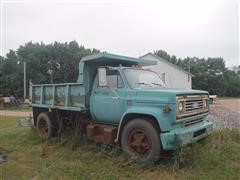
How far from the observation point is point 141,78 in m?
6.41

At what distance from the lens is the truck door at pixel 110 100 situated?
6.05 metres

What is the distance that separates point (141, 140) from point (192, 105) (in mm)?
1375

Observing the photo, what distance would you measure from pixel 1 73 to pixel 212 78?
147ft

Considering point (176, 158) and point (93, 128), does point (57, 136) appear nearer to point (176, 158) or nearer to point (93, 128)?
point (93, 128)

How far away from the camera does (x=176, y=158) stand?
16.9 ft

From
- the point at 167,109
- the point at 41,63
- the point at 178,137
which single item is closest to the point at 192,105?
the point at 167,109

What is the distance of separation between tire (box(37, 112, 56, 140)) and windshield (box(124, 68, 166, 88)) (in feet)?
10.7

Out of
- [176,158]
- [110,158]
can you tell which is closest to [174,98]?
A: [176,158]

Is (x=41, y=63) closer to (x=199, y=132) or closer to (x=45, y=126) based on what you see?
(x=45, y=126)

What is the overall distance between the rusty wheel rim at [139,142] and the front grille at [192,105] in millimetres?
875

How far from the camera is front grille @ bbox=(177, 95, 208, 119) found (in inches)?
207

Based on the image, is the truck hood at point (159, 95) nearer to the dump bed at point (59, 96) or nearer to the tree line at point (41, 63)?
the dump bed at point (59, 96)

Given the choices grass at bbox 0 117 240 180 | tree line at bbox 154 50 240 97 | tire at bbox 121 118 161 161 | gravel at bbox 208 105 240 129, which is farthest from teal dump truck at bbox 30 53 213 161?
tree line at bbox 154 50 240 97

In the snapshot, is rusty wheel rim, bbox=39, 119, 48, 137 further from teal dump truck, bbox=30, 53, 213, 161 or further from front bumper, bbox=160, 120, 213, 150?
front bumper, bbox=160, 120, 213, 150
